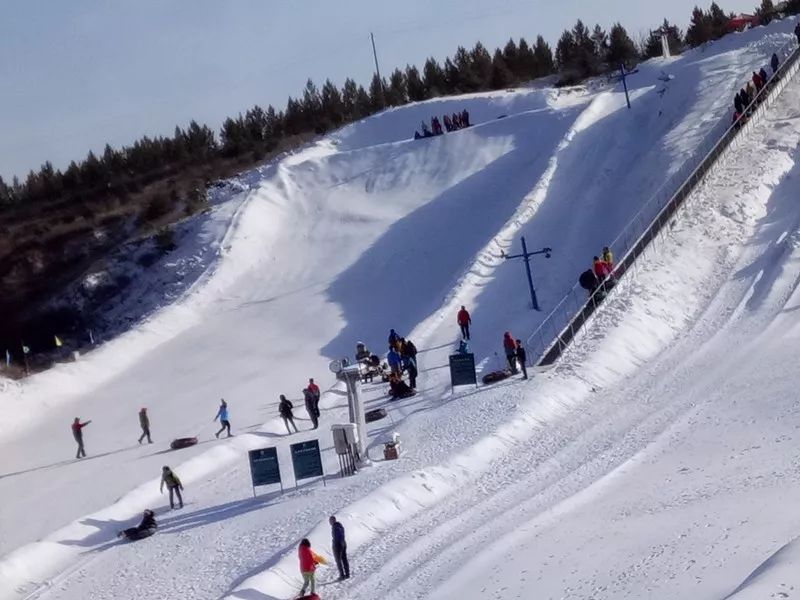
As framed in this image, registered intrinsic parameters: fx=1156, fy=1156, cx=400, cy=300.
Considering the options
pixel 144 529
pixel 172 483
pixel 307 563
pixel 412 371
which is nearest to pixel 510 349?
pixel 412 371

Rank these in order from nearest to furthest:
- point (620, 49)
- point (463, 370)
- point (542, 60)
→ point (463, 370)
point (620, 49)
point (542, 60)

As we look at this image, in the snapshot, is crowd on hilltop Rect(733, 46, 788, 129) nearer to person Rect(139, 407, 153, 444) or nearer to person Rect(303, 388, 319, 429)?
person Rect(303, 388, 319, 429)

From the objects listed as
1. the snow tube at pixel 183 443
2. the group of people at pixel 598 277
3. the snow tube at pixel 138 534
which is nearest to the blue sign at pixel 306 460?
the snow tube at pixel 138 534

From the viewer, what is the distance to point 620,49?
6962 cm

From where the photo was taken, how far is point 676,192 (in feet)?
Result: 115

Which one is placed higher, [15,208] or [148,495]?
[15,208]

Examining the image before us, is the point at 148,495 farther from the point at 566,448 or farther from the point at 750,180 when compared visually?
the point at 750,180

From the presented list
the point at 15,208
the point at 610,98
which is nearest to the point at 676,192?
the point at 610,98

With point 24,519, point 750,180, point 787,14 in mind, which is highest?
point 787,14

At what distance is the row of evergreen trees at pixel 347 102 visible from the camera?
240 ft

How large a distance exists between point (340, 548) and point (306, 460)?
5.04 metres

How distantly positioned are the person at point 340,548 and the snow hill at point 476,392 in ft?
1.29

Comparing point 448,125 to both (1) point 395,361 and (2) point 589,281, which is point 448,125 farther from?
(1) point 395,361

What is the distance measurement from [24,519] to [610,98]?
116ft
